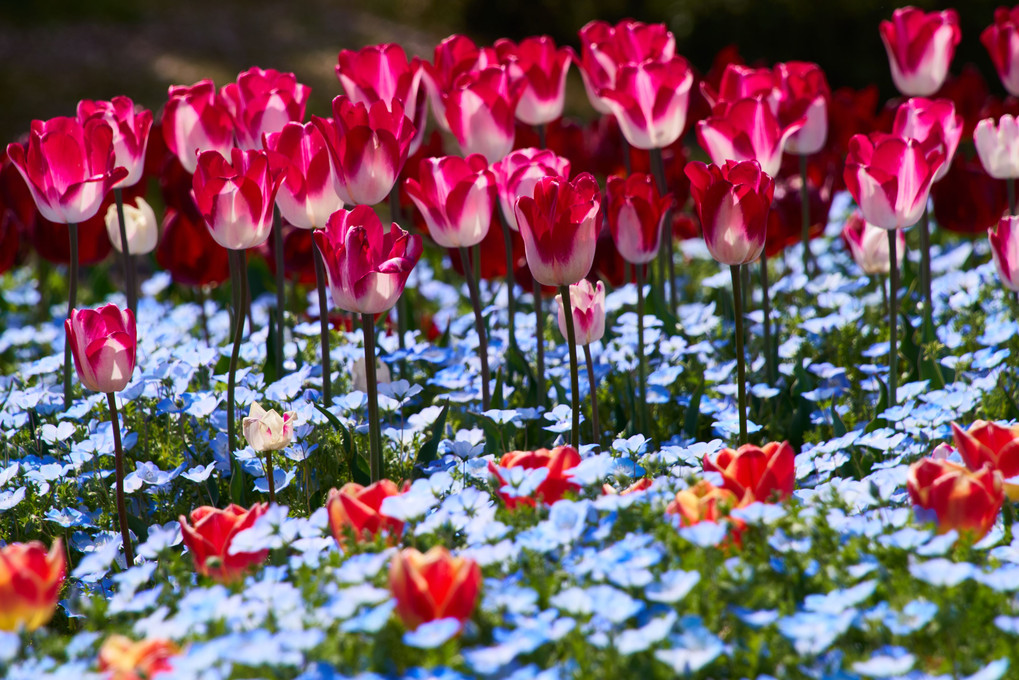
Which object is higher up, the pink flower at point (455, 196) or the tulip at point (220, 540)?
the pink flower at point (455, 196)

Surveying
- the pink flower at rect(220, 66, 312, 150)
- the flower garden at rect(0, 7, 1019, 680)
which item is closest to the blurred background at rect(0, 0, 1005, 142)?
the flower garden at rect(0, 7, 1019, 680)

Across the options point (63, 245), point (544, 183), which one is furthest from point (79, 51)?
point (544, 183)

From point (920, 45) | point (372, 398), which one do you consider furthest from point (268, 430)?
point (920, 45)

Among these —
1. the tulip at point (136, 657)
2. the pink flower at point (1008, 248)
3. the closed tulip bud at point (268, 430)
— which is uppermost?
the pink flower at point (1008, 248)

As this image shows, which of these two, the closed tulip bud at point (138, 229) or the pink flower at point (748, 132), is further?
the closed tulip bud at point (138, 229)

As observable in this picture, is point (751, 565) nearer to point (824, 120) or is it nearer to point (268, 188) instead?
point (268, 188)

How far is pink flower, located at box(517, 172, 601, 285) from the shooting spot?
6.23 ft

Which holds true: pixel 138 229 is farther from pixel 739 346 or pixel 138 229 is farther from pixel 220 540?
pixel 739 346

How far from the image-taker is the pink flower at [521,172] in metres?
2.24

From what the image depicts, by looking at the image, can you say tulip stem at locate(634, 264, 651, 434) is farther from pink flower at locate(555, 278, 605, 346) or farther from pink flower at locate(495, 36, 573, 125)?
pink flower at locate(495, 36, 573, 125)

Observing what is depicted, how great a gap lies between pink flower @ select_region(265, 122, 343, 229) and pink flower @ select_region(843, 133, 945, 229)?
3.58 ft

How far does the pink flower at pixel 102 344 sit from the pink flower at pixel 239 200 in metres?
0.28

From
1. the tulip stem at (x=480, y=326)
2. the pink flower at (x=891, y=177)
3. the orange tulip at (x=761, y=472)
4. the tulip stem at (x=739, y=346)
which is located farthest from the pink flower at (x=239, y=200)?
the pink flower at (x=891, y=177)

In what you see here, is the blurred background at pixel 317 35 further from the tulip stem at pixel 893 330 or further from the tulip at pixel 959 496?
the tulip at pixel 959 496
